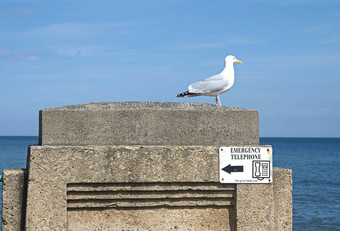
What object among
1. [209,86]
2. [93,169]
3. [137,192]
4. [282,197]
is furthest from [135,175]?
[209,86]

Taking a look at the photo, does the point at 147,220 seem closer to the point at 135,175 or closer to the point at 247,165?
the point at 135,175

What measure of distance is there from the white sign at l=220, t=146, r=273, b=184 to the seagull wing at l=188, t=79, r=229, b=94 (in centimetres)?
127

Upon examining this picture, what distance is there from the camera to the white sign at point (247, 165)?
443 centimetres

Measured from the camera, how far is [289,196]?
4.67 meters

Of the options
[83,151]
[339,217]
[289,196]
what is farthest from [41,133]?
[339,217]

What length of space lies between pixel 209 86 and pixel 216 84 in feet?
0.26

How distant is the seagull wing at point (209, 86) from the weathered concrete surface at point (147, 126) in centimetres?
109

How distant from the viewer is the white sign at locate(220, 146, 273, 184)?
443 cm

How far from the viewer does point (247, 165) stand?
452 cm

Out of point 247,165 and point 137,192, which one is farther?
point 247,165

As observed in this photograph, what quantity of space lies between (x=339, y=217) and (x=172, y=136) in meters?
17.8

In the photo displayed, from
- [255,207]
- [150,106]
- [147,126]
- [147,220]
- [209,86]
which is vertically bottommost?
[147,220]

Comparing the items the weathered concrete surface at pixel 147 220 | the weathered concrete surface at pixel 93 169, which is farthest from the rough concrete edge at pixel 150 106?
the weathered concrete surface at pixel 147 220

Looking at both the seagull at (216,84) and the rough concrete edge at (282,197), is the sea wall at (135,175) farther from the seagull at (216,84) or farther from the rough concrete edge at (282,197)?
the seagull at (216,84)
